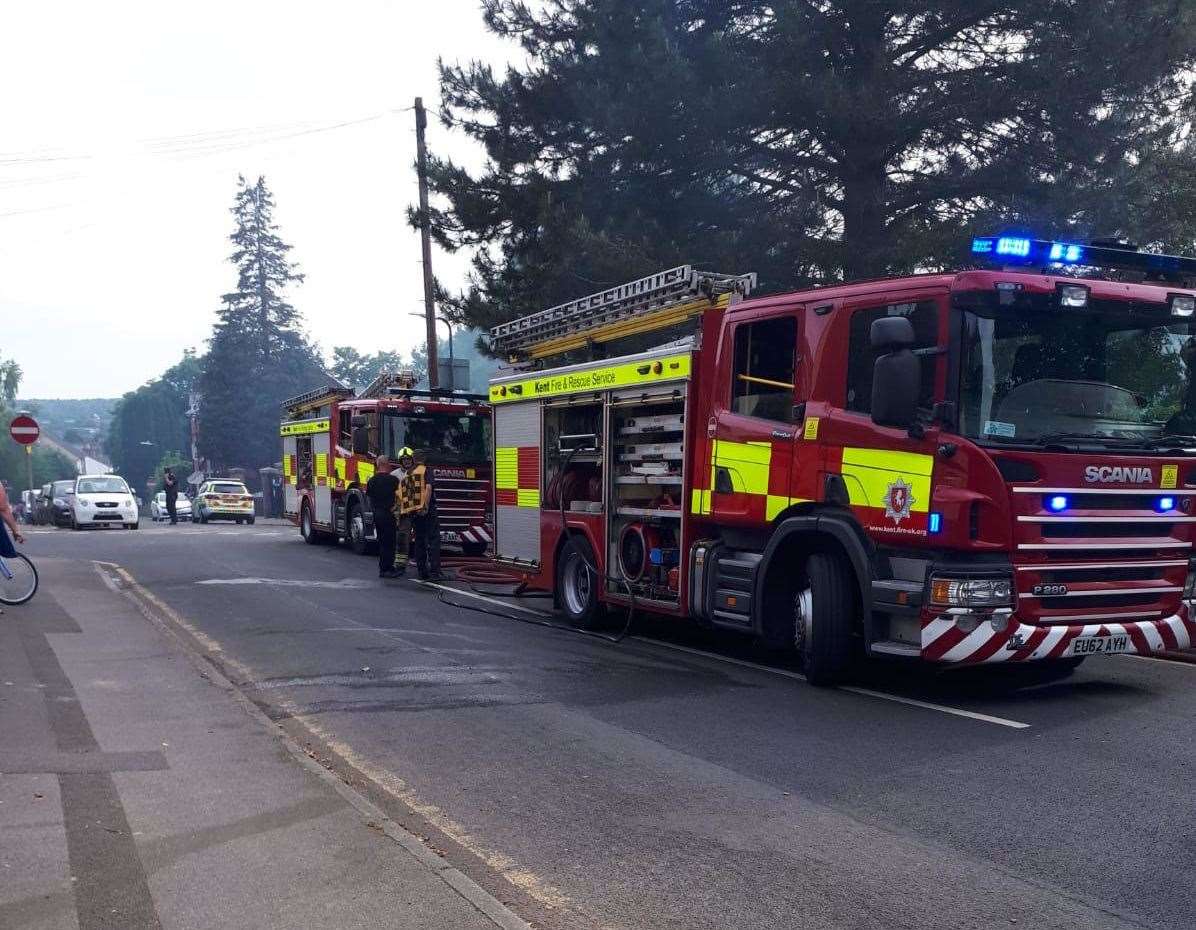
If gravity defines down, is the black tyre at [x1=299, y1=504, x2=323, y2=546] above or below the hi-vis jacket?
below

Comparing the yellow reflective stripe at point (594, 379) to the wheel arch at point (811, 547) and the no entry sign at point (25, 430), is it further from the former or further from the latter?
the no entry sign at point (25, 430)

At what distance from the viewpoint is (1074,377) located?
7457mm

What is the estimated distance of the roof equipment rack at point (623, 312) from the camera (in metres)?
9.73

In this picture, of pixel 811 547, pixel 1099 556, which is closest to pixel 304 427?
pixel 811 547

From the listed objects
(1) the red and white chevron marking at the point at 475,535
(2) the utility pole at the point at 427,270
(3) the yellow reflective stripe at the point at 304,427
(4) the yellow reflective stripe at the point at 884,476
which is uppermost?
(2) the utility pole at the point at 427,270

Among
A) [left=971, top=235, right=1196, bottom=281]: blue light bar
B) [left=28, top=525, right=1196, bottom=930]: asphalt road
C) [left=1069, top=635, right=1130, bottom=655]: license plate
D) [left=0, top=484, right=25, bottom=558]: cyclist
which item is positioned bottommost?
[left=28, top=525, right=1196, bottom=930]: asphalt road

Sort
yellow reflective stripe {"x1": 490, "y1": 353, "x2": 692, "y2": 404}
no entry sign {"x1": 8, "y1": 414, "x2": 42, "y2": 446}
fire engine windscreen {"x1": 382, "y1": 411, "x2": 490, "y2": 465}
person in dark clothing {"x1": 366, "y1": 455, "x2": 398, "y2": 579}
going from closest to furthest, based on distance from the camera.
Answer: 1. yellow reflective stripe {"x1": 490, "y1": 353, "x2": 692, "y2": 404}
2. person in dark clothing {"x1": 366, "y1": 455, "x2": 398, "y2": 579}
3. fire engine windscreen {"x1": 382, "y1": 411, "x2": 490, "y2": 465}
4. no entry sign {"x1": 8, "y1": 414, "x2": 42, "y2": 446}

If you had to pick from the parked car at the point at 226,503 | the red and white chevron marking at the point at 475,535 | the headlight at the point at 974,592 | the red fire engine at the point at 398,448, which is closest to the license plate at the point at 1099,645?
the headlight at the point at 974,592

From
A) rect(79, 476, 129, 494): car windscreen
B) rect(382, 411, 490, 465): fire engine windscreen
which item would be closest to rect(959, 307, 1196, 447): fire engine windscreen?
rect(382, 411, 490, 465): fire engine windscreen

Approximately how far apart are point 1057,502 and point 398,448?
516 inches

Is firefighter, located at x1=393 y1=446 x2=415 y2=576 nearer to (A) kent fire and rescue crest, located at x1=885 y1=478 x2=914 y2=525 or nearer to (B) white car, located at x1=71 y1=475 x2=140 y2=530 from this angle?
(A) kent fire and rescue crest, located at x1=885 y1=478 x2=914 y2=525

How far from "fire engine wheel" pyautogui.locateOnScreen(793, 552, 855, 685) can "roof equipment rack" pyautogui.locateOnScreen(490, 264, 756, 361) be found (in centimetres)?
264

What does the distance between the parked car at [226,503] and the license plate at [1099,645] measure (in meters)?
35.7

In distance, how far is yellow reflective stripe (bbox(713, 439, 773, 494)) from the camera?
8594mm
